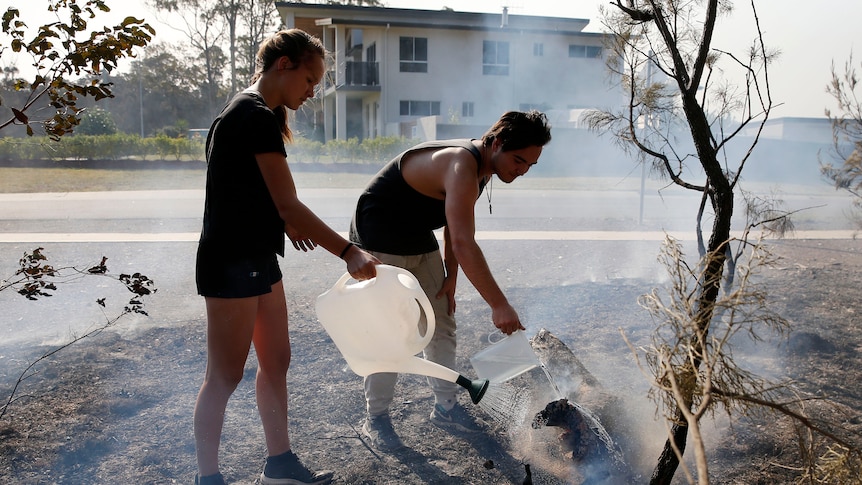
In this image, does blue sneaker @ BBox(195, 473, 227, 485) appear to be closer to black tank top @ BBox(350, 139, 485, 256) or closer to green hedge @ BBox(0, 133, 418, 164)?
black tank top @ BBox(350, 139, 485, 256)

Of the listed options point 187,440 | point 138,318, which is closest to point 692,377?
point 187,440

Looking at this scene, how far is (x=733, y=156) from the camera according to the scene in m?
18.4

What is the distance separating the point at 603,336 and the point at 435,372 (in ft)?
8.13

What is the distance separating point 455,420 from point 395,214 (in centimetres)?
105

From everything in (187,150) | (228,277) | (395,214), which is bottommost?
(228,277)

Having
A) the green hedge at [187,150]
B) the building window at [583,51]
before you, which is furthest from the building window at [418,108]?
the building window at [583,51]

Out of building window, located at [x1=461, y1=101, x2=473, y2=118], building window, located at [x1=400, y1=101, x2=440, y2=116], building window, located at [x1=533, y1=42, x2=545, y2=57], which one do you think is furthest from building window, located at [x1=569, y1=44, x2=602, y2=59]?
building window, located at [x1=400, y1=101, x2=440, y2=116]

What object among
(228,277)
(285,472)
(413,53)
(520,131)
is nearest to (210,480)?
(285,472)

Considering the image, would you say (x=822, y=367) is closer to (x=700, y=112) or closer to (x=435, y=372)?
(x=700, y=112)

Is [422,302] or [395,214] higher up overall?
[395,214]

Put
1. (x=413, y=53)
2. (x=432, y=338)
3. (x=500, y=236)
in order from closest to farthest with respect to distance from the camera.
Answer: (x=432, y=338)
(x=500, y=236)
(x=413, y=53)

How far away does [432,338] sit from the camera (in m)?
3.06

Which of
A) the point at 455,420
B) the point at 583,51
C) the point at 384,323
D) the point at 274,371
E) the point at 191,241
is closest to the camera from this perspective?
the point at 384,323

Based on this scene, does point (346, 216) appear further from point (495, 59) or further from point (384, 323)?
point (495, 59)
